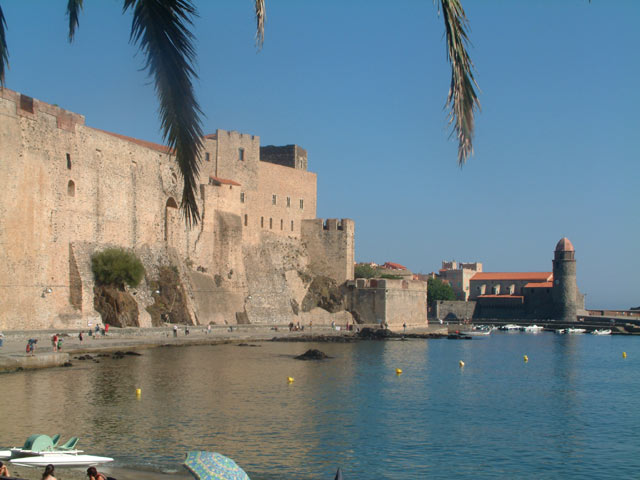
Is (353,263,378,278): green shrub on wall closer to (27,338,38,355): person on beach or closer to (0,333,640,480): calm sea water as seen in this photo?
(0,333,640,480): calm sea water

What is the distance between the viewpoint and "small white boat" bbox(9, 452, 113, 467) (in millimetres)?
9867

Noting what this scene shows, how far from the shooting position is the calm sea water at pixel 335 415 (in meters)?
12.2

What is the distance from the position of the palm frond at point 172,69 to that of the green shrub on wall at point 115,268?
24.7 m

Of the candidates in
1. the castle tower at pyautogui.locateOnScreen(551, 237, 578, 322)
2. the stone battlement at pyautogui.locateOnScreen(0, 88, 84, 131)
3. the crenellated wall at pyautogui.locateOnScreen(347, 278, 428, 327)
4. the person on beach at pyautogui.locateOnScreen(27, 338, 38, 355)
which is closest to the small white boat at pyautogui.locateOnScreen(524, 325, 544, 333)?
the castle tower at pyautogui.locateOnScreen(551, 237, 578, 322)

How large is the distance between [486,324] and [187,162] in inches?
2680

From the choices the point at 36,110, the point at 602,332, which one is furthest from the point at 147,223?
the point at 602,332

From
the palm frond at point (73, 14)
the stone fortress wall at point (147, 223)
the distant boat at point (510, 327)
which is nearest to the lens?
the palm frond at point (73, 14)

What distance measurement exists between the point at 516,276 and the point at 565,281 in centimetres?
1941

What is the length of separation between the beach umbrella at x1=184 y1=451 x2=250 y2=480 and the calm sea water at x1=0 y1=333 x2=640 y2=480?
3.08 m


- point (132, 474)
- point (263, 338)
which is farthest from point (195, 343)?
point (132, 474)

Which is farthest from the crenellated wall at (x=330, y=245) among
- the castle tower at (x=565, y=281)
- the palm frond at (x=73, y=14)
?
the palm frond at (x=73, y=14)

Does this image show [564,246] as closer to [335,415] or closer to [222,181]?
[222,181]

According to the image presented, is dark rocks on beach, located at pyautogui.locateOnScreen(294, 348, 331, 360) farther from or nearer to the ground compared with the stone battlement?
nearer to the ground

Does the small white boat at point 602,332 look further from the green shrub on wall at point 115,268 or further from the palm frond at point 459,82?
the palm frond at point 459,82
